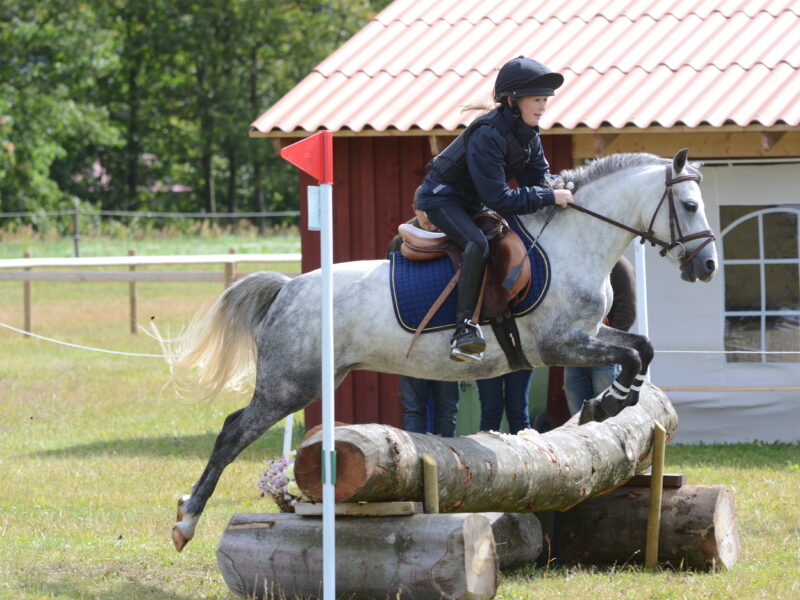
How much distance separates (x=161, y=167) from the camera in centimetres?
4103

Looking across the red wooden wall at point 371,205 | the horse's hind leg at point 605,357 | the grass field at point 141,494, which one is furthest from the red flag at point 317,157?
the red wooden wall at point 371,205

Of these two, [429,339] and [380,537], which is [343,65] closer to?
[429,339]

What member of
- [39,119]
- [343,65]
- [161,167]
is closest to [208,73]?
[161,167]

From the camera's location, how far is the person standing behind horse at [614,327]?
8477mm

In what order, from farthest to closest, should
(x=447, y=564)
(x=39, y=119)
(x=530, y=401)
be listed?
(x=39, y=119) → (x=530, y=401) → (x=447, y=564)

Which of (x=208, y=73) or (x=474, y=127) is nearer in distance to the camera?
(x=474, y=127)

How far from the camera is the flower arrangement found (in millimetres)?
5934

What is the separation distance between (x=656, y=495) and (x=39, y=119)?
3125 centimetres

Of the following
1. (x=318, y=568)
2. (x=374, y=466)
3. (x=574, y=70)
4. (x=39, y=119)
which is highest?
(x=39, y=119)

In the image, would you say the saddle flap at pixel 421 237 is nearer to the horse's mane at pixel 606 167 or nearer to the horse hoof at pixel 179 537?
the horse's mane at pixel 606 167

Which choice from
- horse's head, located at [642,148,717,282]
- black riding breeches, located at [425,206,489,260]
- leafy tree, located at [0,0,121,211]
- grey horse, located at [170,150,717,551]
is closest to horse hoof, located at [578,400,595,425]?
grey horse, located at [170,150,717,551]

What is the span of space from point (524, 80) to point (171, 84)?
34760 mm

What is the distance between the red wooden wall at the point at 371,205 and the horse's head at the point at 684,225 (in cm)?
450

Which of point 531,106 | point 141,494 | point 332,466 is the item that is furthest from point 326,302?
point 141,494
